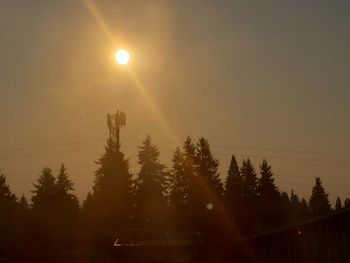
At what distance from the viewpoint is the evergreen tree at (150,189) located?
247 ft

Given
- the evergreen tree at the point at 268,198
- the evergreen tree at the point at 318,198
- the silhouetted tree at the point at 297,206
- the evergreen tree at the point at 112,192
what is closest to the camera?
the evergreen tree at the point at 112,192

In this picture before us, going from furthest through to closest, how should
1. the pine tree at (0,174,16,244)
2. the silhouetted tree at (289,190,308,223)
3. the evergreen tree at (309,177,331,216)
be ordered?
the evergreen tree at (309,177,331,216), the silhouetted tree at (289,190,308,223), the pine tree at (0,174,16,244)

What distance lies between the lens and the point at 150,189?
78500 millimetres

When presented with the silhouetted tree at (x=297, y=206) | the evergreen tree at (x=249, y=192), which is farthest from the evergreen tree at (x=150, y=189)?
the silhouetted tree at (x=297, y=206)

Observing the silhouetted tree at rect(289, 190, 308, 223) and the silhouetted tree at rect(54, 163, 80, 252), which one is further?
the silhouetted tree at rect(289, 190, 308, 223)

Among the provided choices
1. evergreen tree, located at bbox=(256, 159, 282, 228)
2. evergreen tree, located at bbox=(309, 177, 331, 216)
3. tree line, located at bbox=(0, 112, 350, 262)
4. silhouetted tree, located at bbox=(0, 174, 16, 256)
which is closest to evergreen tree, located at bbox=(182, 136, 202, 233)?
tree line, located at bbox=(0, 112, 350, 262)

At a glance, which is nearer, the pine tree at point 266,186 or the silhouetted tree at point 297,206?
the pine tree at point 266,186

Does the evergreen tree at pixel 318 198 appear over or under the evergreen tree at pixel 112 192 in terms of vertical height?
over

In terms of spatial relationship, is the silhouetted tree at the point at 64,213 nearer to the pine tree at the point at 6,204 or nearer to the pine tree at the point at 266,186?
the pine tree at the point at 6,204

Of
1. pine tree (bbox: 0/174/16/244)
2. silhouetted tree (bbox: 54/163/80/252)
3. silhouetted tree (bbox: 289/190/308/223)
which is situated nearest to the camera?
silhouetted tree (bbox: 54/163/80/252)

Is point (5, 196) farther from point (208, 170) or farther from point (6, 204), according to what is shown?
point (208, 170)

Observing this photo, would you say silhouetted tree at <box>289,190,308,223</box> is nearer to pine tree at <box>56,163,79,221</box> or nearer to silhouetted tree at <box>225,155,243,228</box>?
silhouetted tree at <box>225,155,243,228</box>

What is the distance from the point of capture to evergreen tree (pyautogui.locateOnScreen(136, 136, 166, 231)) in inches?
2963

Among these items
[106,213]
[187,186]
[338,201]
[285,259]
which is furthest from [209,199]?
[338,201]
